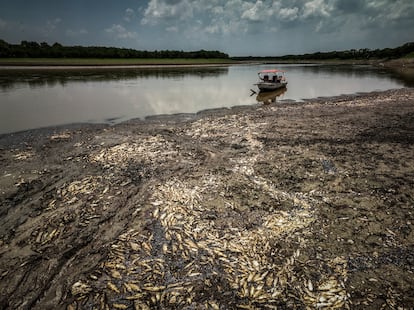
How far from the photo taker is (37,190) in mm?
8664

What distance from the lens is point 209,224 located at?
677cm

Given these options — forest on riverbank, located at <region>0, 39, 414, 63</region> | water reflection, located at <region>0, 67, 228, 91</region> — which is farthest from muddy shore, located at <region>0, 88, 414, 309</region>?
forest on riverbank, located at <region>0, 39, 414, 63</region>

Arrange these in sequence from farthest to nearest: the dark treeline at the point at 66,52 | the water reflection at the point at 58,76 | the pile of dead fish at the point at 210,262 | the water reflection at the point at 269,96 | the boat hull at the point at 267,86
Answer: the dark treeline at the point at 66,52, the water reflection at the point at 58,76, the boat hull at the point at 267,86, the water reflection at the point at 269,96, the pile of dead fish at the point at 210,262

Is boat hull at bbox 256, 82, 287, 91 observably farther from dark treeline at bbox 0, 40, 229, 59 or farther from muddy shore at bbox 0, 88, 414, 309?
dark treeline at bbox 0, 40, 229, 59

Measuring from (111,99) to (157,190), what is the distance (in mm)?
23842

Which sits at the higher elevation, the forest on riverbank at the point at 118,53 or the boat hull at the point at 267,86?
the forest on riverbank at the point at 118,53

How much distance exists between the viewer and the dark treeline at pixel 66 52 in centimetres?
10388

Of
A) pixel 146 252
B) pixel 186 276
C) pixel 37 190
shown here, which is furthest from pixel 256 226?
pixel 37 190

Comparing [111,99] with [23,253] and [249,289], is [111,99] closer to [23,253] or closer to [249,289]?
[23,253]

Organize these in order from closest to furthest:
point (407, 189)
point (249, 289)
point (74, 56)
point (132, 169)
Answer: point (249, 289), point (407, 189), point (132, 169), point (74, 56)

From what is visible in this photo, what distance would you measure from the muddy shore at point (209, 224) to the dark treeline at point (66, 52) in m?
123

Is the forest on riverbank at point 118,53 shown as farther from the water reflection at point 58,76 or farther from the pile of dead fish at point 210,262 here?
the pile of dead fish at point 210,262

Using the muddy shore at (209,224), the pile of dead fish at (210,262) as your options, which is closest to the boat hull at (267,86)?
the muddy shore at (209,224)

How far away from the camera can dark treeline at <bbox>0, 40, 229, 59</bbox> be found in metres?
104
